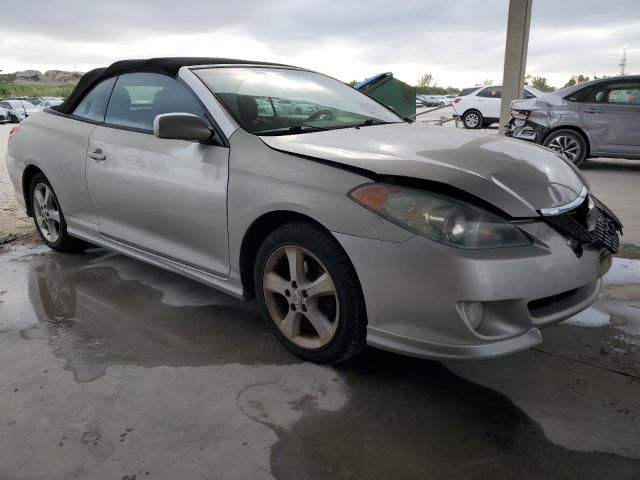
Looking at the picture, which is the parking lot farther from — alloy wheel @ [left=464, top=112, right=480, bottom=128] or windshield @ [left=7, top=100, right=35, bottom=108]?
windshield @ [left=7, top=100, right=35, bottom=108]

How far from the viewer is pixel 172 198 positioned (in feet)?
9.57

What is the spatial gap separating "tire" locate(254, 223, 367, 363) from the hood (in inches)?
15.0

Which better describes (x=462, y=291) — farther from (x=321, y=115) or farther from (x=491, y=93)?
(x=491, y=93)

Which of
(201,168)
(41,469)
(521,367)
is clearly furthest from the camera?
(201,168)

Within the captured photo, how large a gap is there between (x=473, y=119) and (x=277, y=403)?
1604 cm

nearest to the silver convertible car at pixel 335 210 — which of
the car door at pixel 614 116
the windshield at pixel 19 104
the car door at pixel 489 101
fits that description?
the car door at pixel 614 116

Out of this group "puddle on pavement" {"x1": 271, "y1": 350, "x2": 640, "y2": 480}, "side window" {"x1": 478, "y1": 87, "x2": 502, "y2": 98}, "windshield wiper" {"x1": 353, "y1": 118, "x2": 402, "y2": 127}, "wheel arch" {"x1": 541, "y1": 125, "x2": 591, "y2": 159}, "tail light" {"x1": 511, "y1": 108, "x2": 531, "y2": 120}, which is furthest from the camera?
"side window" {"x1": 478, "y1": 87, "x2": 502, "y2": 98}

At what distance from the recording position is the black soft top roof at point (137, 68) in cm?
317

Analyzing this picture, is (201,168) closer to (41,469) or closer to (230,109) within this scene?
(230,109)

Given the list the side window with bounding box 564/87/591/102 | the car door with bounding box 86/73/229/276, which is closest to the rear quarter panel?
the car door with bounding box 86/73/229/276

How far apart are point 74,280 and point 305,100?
202 centimetres

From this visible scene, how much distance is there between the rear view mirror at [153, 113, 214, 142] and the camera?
2.62m

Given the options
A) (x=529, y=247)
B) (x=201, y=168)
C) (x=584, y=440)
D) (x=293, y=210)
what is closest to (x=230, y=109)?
(x=201, y=168)

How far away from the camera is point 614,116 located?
793 cm
